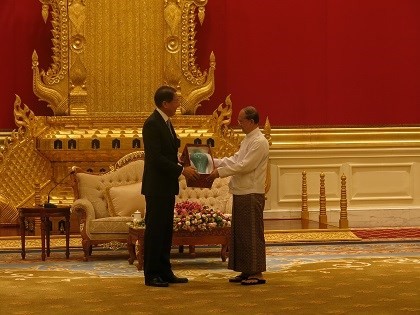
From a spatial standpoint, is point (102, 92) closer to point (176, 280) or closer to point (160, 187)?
point (160, 187)

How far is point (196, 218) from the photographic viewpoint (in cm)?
965

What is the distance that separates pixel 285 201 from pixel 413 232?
1.86 m

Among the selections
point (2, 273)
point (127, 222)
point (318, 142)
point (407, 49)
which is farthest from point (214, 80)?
point (2, 273)

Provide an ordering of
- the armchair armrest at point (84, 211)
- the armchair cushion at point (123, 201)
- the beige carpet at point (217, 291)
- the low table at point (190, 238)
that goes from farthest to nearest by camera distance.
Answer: the armchair cushion at point (123, 201), the armchair armrest at point (84, 211), the low table at point (190, 238), the beige carpet at point (217, 291)

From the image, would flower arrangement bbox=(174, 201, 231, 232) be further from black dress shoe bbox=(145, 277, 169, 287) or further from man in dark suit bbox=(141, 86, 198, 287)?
black dress shoe bbox=(145, 277, 169, 287)

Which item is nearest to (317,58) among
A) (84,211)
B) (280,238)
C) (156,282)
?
(280,238)

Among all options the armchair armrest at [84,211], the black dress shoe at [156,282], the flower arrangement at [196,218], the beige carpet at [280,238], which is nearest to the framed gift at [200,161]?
the flower arrangement at [196,218]

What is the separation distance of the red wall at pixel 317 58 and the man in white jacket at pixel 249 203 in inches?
209

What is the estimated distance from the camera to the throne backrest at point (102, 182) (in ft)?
35.2

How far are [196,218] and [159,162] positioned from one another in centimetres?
140

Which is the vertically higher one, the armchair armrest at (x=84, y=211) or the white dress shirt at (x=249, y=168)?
the white dress shirt at (x=249, y=168)

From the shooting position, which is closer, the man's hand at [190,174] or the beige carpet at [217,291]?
the beige carpet at [217,291]

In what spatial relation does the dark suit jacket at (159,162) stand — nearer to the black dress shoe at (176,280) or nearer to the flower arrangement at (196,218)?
the black dress shoe at (176,280)

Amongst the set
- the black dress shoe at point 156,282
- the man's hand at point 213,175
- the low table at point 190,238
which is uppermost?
the man's hand at point 213,175
